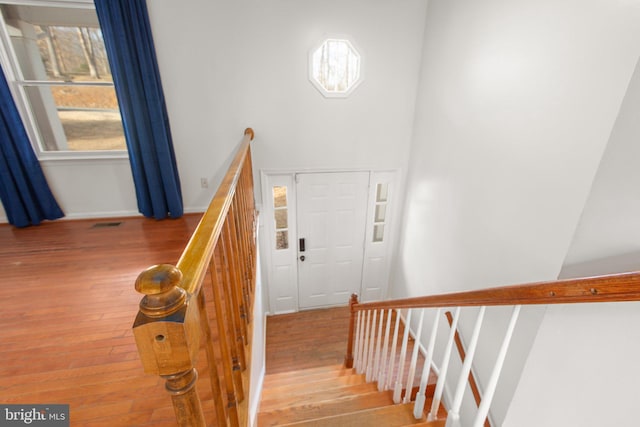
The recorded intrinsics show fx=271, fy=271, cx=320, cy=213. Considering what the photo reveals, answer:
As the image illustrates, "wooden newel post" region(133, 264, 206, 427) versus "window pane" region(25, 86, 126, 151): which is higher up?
"window pane" region(25, 86, 126, 151)

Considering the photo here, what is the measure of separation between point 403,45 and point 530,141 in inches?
77.9

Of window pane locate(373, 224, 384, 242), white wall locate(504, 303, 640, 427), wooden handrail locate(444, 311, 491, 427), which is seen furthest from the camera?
window pane locate(373, 224, 384, 242)

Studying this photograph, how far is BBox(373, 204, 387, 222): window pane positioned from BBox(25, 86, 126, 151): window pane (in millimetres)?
3252

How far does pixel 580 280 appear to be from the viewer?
0.69 metres

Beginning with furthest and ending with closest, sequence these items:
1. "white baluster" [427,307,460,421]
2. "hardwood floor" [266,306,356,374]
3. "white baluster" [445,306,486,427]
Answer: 1. "hardwood floor" [266,306,356,374]
2. "white baluster" [427,307,460,421]
3. "white baluster" [445,306,486,427]

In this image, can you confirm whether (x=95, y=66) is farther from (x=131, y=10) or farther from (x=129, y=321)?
(x=129, y=321)

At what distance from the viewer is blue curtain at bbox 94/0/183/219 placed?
244cm

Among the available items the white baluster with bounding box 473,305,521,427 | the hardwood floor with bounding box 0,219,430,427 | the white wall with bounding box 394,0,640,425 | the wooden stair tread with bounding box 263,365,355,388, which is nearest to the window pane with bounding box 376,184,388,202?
the white wall with bounding box 394,0,640,425

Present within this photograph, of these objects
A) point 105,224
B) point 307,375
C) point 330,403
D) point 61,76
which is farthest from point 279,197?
point 61,76

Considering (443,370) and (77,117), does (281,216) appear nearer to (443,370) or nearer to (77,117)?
(77,117)

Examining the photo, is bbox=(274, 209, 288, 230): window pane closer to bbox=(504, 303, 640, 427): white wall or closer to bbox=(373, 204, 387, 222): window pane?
bbox=(373, 204, 387, 222): window pane

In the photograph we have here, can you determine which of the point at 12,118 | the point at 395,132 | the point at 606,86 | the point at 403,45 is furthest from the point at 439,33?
the point at 12,118

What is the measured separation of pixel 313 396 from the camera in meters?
2.32

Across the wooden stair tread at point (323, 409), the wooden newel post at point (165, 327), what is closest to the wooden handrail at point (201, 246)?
the wooden newel post at point (165, 327)
